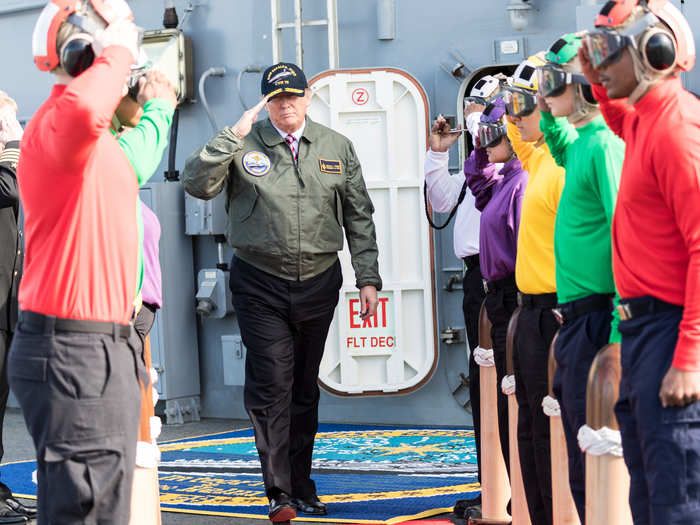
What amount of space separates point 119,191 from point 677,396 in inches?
60.2

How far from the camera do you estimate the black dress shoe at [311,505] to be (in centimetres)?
550

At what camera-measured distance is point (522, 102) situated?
4.11m

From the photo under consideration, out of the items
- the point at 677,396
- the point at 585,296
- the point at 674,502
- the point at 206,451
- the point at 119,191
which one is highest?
the point at 119,191

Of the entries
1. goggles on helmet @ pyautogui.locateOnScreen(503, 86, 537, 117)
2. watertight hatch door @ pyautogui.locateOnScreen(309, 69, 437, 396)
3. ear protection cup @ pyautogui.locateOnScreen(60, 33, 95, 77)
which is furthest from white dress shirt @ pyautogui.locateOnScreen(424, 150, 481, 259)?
ear protection cup @ pyautogui.locateOnScreen(60, 33, 95, 77)

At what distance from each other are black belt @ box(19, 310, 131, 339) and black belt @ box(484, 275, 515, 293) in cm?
215

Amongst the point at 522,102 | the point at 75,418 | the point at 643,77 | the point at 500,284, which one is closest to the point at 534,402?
the point at 500,284

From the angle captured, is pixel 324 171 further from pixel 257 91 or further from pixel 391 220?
pixel 257 91

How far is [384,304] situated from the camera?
8.35 metres

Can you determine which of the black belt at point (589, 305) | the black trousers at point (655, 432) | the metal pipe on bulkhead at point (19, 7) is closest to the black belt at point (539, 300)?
the black belt at point (589, 305)

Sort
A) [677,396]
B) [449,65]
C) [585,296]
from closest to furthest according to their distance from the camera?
[677,396]
[585,296]
[449,65]

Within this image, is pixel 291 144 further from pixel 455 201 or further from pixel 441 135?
pixel 455 201

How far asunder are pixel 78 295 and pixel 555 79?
162 cm

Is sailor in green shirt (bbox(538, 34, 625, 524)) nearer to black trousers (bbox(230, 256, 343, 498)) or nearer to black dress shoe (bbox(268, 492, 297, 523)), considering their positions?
black dress shoe (bbox(268, 492, 297, 523))

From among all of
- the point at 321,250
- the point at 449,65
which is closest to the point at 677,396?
the point at 321,250
